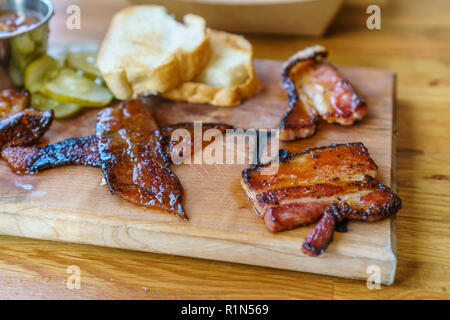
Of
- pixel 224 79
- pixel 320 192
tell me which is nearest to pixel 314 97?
pixel 224 79

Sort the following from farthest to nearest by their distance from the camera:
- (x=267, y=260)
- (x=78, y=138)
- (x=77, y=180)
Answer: (x=78, y=138) < (x=77, y=180) < (x=267, y=260)

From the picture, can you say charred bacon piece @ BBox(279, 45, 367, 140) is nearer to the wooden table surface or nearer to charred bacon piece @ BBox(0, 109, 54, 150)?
the wooden table surface

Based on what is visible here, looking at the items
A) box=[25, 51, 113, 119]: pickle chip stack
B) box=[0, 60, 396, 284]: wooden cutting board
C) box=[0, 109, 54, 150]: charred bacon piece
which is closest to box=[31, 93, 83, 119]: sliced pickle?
box=[25, 51, 113, 119]: pickle chip stack

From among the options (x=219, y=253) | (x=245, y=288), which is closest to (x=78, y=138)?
(x=219, y=253)

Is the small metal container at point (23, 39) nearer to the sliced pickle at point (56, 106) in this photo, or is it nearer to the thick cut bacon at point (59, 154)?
the sliced pickle at point (56, 106)
